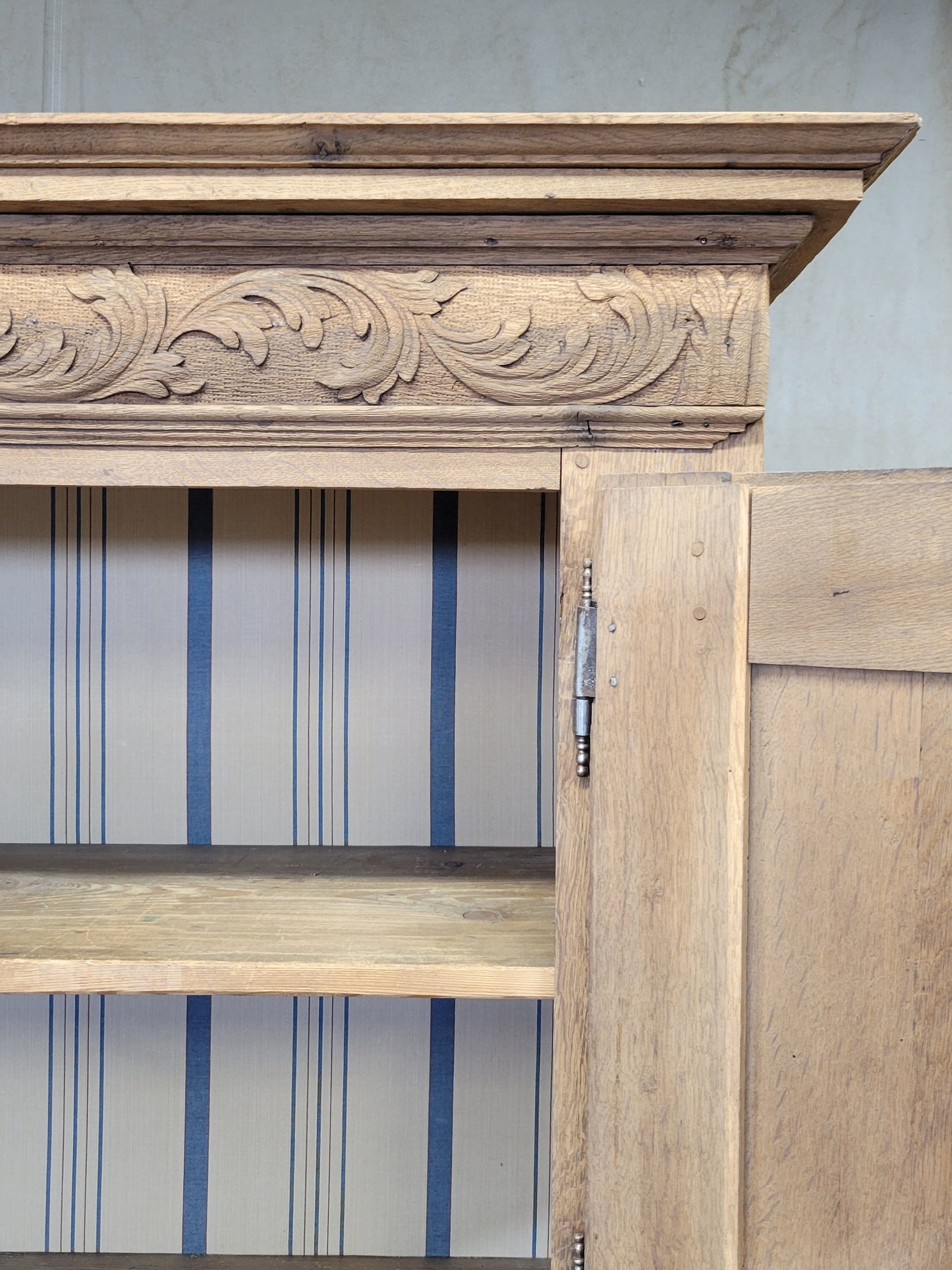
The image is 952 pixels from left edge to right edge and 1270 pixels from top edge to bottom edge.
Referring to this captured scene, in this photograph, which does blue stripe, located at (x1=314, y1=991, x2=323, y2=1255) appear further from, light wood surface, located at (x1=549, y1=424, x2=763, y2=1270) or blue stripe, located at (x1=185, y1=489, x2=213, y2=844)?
light wood surface, located at (x1=549, y1=424, x2=763, y2=1270)

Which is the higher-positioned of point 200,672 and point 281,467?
point 281,467

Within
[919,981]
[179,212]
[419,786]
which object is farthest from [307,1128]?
[179,212]

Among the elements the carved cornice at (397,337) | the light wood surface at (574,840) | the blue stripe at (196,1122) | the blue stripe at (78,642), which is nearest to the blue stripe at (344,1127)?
the blue stripe at (196,1122)

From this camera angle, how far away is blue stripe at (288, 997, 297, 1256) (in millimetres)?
1128

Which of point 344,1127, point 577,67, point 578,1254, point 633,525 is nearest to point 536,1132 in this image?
point 344,1127

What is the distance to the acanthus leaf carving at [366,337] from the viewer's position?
0.65m

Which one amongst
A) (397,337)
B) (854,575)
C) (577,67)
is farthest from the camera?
(577,67)

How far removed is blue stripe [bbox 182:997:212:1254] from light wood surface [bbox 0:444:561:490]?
0.72 meters

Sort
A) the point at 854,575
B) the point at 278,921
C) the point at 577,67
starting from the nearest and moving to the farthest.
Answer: the point at 854,575, the point at 278,921, the point at 577,67

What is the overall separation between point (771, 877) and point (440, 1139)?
749 millimetres

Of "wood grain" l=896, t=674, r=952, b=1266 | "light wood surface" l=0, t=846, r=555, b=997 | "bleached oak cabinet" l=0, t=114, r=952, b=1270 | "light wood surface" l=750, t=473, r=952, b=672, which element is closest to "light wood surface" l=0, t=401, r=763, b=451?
"bleached oak cabinet" l=0, t=114, r=952, b=1270

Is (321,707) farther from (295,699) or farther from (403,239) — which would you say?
Answer: (403,239)

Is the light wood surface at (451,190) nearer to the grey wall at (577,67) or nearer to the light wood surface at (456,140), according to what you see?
the light wood surface at (456,140)

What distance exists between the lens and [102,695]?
1127 millimetres
